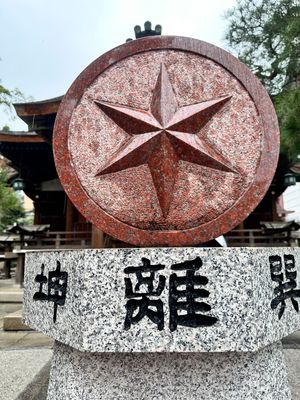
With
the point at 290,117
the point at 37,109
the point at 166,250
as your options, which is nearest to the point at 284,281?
the point at 166,250

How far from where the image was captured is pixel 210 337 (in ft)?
4.87

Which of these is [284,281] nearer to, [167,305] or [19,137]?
[167,305]

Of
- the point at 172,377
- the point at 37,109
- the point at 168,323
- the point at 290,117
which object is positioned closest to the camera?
the point at 168,323

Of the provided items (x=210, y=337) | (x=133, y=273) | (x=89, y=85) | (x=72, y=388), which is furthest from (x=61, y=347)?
(x=89, y=85)

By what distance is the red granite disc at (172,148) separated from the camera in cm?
195

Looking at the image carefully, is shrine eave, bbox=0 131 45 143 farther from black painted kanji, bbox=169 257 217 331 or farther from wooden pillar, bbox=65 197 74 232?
black painted kanji, bbox=169 257 217 331

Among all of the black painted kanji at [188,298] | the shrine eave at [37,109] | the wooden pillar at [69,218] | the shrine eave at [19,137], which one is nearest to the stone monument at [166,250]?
the black painted kanji at [188,298]

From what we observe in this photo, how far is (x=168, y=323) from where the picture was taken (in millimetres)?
1503

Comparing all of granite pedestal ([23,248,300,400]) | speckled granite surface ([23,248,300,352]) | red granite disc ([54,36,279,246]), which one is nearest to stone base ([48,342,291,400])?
granite pedestal ([23,248,300,400])

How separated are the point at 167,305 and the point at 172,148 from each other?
3.08 ft

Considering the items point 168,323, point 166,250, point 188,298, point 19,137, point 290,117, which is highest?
point 19,137

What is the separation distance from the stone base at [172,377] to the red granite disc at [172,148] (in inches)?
25.8

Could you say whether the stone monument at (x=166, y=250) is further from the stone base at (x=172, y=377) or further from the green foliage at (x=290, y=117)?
the green foliage at (x=290, y=117)

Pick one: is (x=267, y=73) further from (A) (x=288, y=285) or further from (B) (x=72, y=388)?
(B) (x=72, y=388)
